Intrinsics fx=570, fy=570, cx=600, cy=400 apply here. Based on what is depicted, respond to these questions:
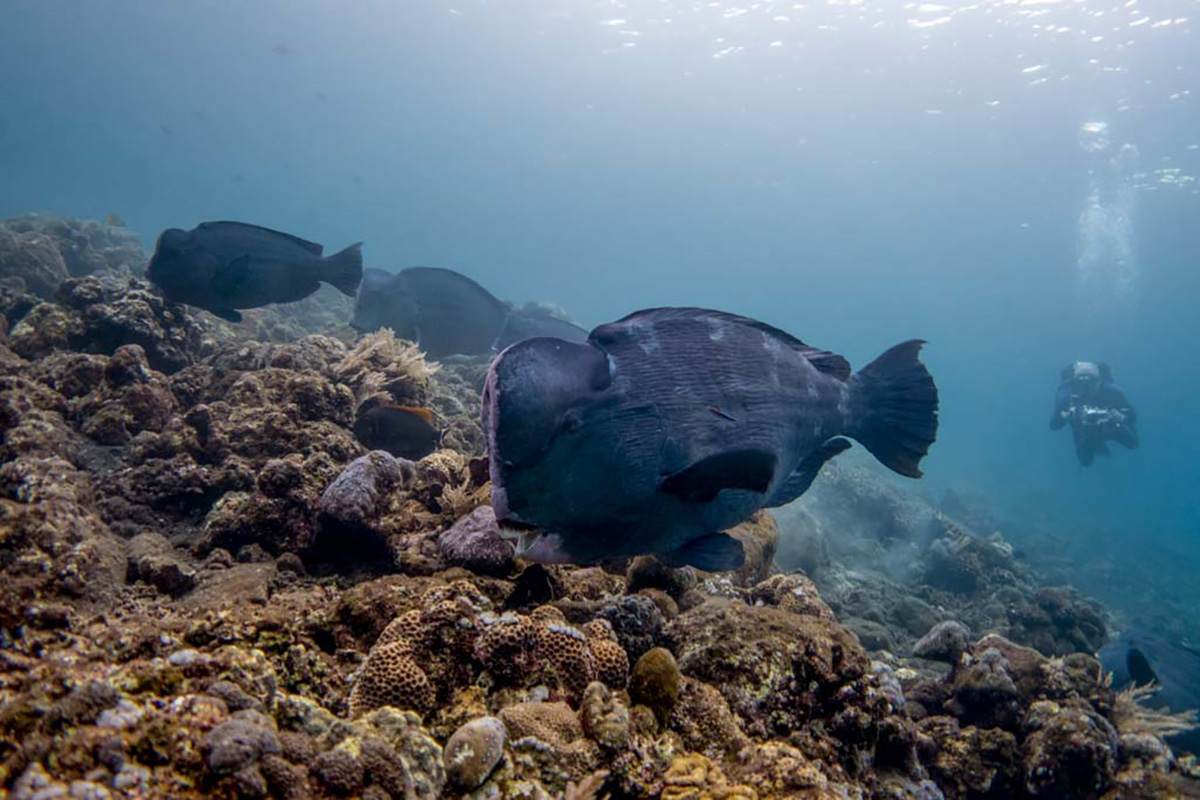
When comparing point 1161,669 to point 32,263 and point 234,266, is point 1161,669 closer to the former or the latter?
point 234,266

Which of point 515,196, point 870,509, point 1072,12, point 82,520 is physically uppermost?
point 515,196

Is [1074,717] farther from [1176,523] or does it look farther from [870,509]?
[1176,523]

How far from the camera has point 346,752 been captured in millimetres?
1613

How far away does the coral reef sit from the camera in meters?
1.62

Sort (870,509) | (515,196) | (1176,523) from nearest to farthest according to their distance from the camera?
(870,509) < (1176,523) < (515,196)

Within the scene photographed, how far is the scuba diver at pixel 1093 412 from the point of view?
22484 mm

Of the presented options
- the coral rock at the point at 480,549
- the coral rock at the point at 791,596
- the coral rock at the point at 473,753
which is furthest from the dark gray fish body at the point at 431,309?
the coral rock at the point at 473,753

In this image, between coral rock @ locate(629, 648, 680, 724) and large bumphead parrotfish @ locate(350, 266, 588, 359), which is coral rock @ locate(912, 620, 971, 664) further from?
large bumphead parrotfish @ locate(350, 266, 588, 359)

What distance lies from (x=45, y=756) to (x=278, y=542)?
2.74 m

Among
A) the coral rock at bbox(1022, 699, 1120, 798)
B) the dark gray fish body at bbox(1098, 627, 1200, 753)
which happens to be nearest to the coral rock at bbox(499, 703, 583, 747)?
the coral rock at bbox(1022, 699, 1120, 798)

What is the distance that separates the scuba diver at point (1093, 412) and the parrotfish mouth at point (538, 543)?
2665 cm

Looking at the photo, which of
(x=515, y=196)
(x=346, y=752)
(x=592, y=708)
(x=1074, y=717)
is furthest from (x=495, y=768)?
(x=515, y=196)

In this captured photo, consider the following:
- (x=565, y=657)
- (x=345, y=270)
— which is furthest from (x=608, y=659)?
(x=345, y=270)

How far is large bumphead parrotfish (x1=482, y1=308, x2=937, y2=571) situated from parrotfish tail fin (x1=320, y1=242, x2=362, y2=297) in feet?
15.3
